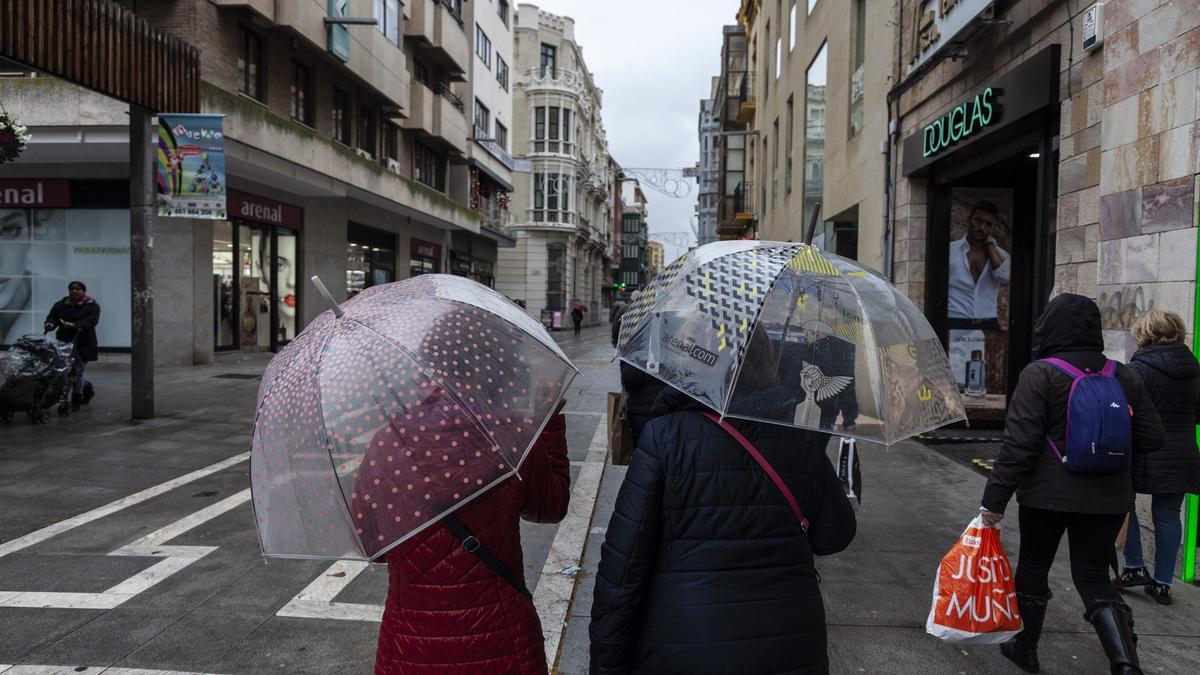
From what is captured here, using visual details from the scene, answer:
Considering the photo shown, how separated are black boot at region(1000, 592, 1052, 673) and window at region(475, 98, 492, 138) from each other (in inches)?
1276

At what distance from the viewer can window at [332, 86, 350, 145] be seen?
21.5 meters

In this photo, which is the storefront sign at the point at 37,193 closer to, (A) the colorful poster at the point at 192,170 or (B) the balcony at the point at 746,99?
(A) the colorful poster at the point at 192,170

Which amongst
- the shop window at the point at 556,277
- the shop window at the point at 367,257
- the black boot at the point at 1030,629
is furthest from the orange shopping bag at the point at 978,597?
the shop window at the point at 556,277

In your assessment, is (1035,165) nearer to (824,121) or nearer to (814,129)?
(824,121)

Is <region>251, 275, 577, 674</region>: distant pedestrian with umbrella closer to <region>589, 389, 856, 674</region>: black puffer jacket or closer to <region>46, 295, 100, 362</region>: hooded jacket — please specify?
<region>589, 389, 856, 674</region>: black puffer jacket

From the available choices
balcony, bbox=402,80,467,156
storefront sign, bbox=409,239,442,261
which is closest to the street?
balcony, bbox=402,80,467,156

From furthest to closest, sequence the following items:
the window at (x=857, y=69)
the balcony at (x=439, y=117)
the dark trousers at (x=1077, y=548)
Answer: the balcony at (x=439, y=117), the window at (x=857, y=69), the dark trousers at (x=1077, y=548)

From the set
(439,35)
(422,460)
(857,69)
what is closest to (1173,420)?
(422,460)

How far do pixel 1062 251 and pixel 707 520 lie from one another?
20.5ft

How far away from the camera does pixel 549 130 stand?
50719 millimetres

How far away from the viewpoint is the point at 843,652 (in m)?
3.84

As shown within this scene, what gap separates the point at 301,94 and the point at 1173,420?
20022 mm

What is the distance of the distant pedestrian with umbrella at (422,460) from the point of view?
6.17 feet

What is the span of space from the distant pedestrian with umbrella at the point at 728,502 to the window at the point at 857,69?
1224 cm
